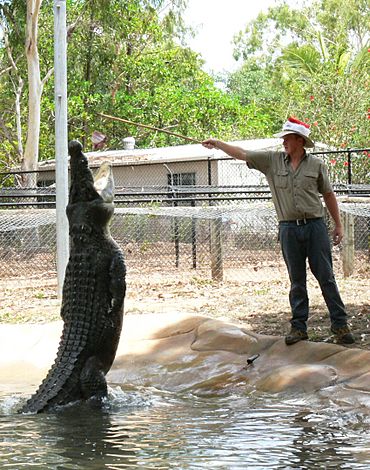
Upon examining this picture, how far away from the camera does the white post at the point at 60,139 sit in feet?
30.5

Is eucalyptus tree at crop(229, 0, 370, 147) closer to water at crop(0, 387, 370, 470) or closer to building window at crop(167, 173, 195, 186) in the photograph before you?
building window at crop(167, 173, 195, 186)

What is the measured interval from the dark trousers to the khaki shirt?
0.31 ft

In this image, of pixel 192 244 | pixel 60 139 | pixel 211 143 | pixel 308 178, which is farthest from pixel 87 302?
pixel 192 244

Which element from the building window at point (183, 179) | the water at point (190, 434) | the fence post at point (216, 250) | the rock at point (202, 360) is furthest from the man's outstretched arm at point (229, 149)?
the building window at point (183, 179)

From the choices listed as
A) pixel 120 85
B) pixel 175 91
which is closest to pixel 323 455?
pixel 175 91

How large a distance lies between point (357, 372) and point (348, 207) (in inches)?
178

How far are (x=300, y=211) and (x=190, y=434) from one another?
2015 millimetres

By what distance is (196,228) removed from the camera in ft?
39.3

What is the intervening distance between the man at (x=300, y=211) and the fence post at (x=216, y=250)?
4.57m

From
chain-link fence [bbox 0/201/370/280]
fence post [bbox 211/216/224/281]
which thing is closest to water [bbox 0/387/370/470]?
chain-link fence [bbox 0/201/370/280]

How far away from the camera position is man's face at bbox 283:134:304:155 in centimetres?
583

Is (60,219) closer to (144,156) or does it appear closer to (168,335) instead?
(168,335)

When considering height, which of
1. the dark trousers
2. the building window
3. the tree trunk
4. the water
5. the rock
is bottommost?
the water

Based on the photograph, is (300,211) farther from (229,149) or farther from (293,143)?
(229,149)
